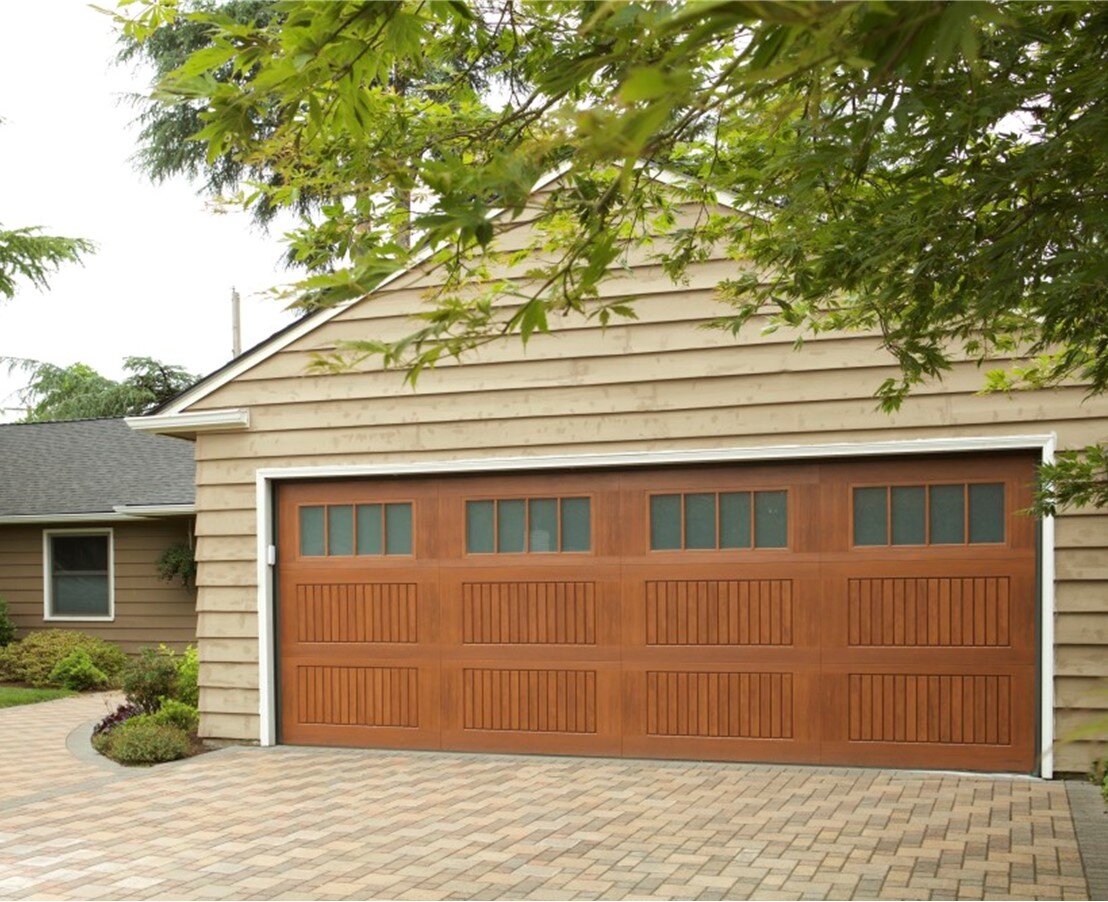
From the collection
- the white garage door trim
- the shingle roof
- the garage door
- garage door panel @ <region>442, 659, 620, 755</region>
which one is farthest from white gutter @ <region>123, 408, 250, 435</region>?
the shingle roof

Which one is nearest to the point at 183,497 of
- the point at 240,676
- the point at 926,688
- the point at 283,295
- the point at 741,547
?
the point at 240,676

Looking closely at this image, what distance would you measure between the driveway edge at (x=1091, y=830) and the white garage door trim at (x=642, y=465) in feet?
1.03

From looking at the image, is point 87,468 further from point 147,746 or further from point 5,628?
point 147,746

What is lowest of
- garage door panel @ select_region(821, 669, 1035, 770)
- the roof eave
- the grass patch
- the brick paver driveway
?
the grass patch

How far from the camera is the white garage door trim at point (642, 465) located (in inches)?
331

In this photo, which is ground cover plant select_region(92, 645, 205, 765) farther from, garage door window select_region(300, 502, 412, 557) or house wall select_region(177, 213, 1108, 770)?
garage door window select_region(300, 502, 412, 557)

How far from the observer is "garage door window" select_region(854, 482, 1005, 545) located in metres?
8.73

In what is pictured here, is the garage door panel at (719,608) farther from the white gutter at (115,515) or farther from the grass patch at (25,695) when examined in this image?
the grass patch at (25,695)

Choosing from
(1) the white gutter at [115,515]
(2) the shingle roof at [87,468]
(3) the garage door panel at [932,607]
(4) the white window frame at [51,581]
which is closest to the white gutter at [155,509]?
(1) the white gutter at [115,515]

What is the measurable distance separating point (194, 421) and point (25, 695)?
6754 millimetres

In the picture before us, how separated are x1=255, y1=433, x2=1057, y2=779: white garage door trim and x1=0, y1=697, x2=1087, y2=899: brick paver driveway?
0.67m

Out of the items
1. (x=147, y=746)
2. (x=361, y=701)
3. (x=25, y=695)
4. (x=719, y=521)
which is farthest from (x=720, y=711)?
(x=25, y=695)

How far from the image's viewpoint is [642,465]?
9453 millimetres

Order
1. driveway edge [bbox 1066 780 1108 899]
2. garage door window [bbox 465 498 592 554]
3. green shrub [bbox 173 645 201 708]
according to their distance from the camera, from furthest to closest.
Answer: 1. green shrub [bbox 173 645 201 708]
2. garage door window [bbox 465 498 592 554]
3. driveway edge [bbox 1066 780 1108 899]
